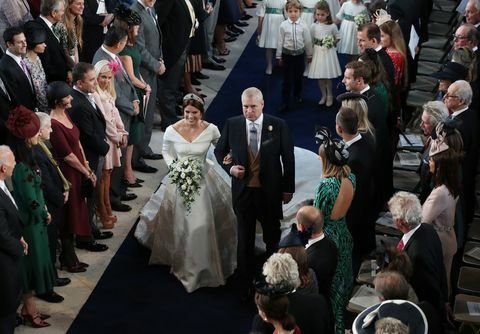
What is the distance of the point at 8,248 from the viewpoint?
24.9ft

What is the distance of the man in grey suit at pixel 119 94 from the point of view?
10.1m

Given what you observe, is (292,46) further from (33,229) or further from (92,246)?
(33,229)

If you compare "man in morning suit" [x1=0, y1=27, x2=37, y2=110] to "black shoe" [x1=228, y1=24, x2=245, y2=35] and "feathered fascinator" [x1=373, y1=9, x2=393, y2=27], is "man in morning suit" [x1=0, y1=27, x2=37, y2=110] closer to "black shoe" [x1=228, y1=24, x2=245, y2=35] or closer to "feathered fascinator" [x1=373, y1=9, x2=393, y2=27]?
"feathered fascinator" [x1=373, y1=9, x2=393, y2=27]

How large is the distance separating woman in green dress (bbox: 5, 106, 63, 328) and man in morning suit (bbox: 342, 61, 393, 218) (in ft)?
10.1

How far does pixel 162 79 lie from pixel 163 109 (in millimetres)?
365

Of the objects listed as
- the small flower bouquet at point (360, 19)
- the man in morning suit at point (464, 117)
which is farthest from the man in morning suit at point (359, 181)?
the small flower bouquet at point (360, 19)

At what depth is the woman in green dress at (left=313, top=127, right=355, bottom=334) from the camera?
25.5 ft

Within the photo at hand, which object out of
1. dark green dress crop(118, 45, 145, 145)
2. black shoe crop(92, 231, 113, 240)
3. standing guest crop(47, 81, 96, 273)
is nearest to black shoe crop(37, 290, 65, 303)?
standing guest crop(47, 81, 96, 273)

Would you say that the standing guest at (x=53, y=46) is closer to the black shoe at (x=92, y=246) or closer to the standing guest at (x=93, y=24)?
Answer: the standing guest at (x=93, y=24)

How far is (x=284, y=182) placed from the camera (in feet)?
29.1

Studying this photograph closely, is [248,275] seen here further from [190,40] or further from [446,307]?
[190,40]

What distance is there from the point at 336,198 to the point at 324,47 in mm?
5462

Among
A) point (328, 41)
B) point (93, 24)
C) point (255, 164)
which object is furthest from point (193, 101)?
point (328, 41)

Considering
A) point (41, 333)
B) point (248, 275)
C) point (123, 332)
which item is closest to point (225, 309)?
point (248, 275)
